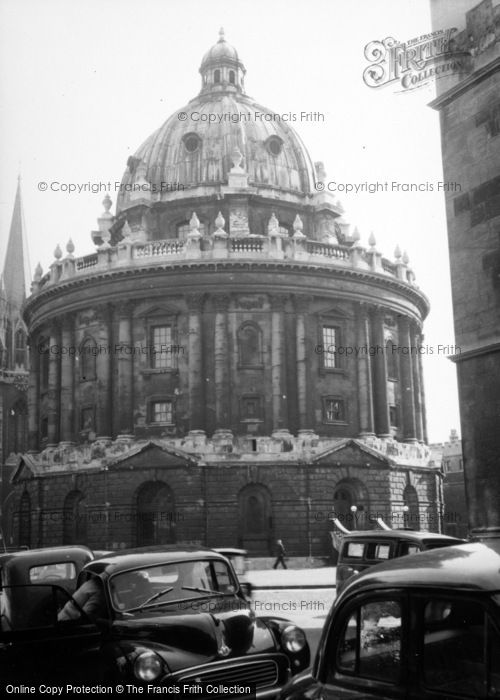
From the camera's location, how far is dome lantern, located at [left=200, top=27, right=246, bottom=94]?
49500 millimetres

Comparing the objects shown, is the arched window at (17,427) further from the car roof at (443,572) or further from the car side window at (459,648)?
the car side window at (459,648)

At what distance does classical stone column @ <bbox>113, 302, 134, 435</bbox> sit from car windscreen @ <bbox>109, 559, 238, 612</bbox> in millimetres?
29405

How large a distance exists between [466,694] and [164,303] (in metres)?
35.0

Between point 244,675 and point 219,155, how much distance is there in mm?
39745

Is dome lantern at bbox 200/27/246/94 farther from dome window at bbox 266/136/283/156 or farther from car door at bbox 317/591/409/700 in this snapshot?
car door at bbox 317/591/409/700

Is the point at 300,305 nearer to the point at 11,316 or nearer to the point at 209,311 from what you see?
the point at 209,311

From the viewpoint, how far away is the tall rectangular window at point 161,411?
37.8 meters

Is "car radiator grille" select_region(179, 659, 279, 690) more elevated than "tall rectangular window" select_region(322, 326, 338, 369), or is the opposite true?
"tall rectangular window" select_region(322, 326, 338, 369)

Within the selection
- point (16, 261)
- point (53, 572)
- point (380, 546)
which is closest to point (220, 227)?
point (16, 261)

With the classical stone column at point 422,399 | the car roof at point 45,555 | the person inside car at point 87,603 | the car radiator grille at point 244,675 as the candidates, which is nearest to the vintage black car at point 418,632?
the car radiator grille at point 244,675

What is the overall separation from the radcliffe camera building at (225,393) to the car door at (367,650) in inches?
1215

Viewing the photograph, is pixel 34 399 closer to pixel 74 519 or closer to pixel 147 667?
pixel 74 519

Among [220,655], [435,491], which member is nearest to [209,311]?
[435,491]

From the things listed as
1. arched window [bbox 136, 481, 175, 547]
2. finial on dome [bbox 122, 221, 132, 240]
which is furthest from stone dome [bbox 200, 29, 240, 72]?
arched window [bbox 136, 481, 175, 547]
